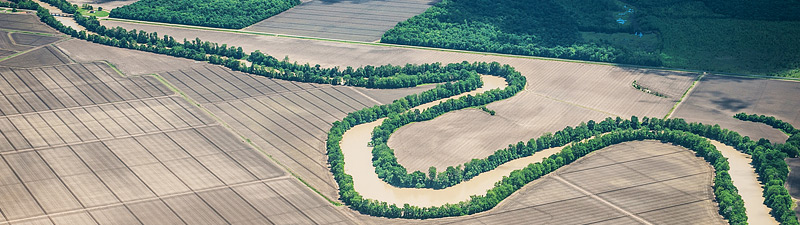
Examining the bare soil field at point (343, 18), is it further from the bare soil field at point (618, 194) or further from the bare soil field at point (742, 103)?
the bare soil field at point (618, 194)

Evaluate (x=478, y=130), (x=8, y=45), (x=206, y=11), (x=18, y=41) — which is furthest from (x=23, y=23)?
(x=478, y=130)

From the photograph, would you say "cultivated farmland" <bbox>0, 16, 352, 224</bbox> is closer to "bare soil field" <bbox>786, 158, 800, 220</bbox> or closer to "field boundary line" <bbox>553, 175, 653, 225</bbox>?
"field boundary line" <bbox>553, 175, 653, 225</bbox>

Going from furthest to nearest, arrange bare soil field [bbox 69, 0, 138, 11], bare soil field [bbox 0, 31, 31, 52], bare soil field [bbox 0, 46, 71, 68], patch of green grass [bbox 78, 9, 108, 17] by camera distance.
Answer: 1. bare soil field [bbox 69, 0, 138, 11]
2. patch of green grass [bbox 78, 9, 108, 17]
3. bare soil field [bbox 0, 31, 31, 52]
4. bare soil field [bbox 0, 46, 71, 68]

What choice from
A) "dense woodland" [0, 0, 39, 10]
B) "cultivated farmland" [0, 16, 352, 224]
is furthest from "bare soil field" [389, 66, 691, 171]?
"dense woodland" [0, 0, 39, 10]

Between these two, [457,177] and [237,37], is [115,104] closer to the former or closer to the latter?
[237,37]

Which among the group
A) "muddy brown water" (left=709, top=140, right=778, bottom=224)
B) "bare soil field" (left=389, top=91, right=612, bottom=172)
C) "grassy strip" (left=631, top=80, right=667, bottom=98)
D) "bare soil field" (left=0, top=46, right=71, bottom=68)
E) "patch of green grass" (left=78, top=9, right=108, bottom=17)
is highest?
"patch of green grass" (left=78, top=9, right=108, bottom=17)

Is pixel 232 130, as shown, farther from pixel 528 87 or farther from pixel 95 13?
pixel 95 13

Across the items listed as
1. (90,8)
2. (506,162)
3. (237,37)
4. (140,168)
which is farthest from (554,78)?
(90,8)
